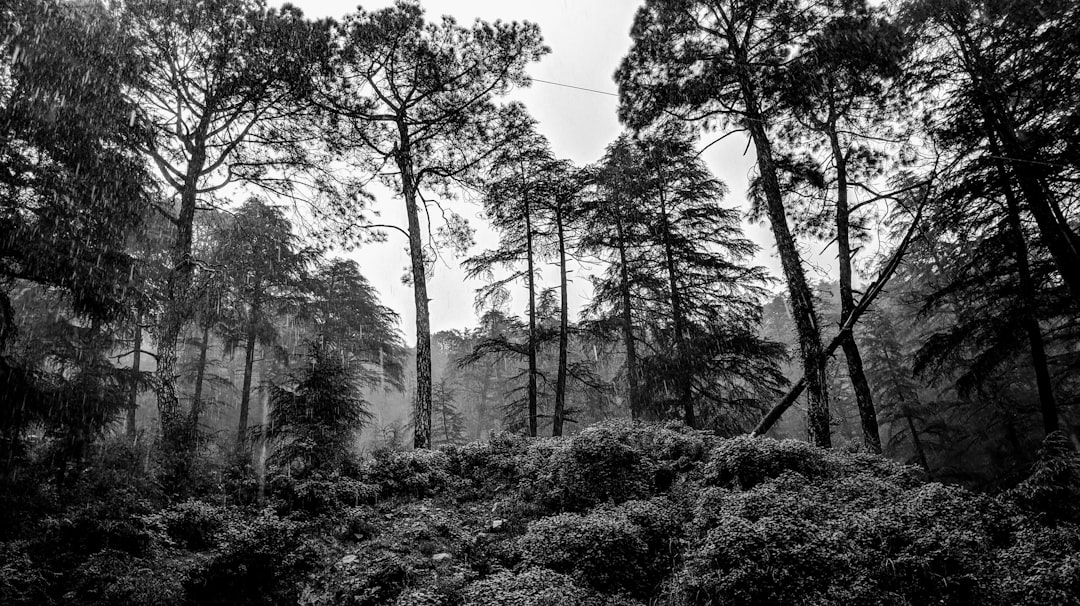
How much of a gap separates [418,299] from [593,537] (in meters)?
9.12

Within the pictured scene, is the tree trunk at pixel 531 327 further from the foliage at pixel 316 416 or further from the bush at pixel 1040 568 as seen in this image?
the bush at pixel 1040 568

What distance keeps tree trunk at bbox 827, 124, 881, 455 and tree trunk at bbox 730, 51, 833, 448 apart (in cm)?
141

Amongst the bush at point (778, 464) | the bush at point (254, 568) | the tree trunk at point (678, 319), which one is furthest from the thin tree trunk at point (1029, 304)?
the bush at point (254, 568)

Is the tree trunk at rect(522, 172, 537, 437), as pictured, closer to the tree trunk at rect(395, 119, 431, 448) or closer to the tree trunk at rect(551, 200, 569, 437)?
the tree trunk at rect(551, 200, 569, 437)

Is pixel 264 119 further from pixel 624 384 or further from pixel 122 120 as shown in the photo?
Answer: pixel 624 384

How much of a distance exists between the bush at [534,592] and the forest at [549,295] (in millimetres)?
28

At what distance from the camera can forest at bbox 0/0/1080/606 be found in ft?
13.6

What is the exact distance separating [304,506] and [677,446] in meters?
5.69

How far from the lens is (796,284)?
347 inches

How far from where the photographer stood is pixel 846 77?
395 inches

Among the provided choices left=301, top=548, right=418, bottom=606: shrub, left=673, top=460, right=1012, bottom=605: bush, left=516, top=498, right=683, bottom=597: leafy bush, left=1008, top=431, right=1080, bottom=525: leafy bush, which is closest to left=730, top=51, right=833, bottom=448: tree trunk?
left=673, top=460, right=1012, bottom=605: bush

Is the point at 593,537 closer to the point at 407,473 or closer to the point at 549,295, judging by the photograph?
the point at 407,473

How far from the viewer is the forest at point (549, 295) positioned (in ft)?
13.6

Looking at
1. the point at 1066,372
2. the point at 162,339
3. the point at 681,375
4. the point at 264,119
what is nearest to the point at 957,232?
the point at 681,375
